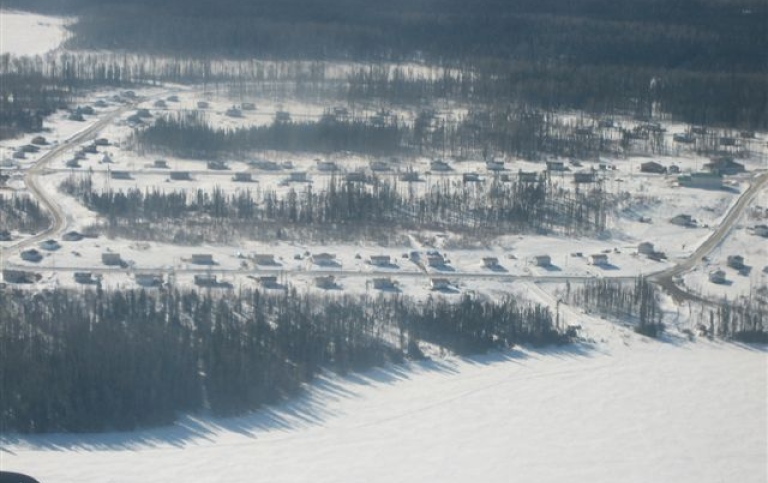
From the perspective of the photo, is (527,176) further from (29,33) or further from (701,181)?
(29,33)

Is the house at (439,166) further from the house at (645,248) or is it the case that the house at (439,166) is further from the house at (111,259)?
the house at (111,259)

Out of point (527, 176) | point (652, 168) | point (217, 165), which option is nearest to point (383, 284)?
point (527, 176)

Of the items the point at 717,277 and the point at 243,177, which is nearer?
the point at 717,277

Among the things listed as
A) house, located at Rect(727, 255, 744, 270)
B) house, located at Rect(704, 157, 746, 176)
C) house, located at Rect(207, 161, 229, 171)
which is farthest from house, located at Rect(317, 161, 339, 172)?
house, located at Rect(727, 255, 744, 270)

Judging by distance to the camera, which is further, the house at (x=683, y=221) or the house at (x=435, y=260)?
the house at (x=683, y=221)

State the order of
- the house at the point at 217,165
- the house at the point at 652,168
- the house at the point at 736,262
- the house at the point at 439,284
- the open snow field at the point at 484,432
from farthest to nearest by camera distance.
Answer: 1. the house at the point at 652,168
2. the house at the point at 217,165
3. the house at the point at 736,262
4. the house at the point at 439,284
5. the open snow field at the point at 484,432

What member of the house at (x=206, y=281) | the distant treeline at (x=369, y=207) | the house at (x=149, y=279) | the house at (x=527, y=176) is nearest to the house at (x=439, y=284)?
the house at (x=206, y=281)

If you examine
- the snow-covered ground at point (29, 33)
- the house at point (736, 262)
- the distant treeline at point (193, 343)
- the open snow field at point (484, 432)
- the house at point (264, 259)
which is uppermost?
the snow-covered ground at point (29, 33)
